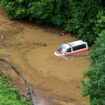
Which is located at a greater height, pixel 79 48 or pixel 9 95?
pixel 9 95

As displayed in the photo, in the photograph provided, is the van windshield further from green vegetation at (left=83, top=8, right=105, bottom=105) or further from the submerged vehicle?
green vegetation at (left=83, top=8, right=105, bottom=105)

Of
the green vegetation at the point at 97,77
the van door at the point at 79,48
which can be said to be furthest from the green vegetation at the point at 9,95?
the van door at the point at 79,48

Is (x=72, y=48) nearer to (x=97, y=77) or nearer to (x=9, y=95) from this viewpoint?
(x=9, y=95)

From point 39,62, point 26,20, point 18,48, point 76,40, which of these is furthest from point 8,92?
point 26,20

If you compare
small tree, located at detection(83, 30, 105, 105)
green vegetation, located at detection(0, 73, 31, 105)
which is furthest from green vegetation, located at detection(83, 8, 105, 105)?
green vegetation, located at detection(0, 73, 31, 105)

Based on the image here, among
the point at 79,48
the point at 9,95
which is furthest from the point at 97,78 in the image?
the point at 79,48

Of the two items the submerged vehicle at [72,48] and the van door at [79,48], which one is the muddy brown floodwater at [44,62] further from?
the van door at [79,48]
